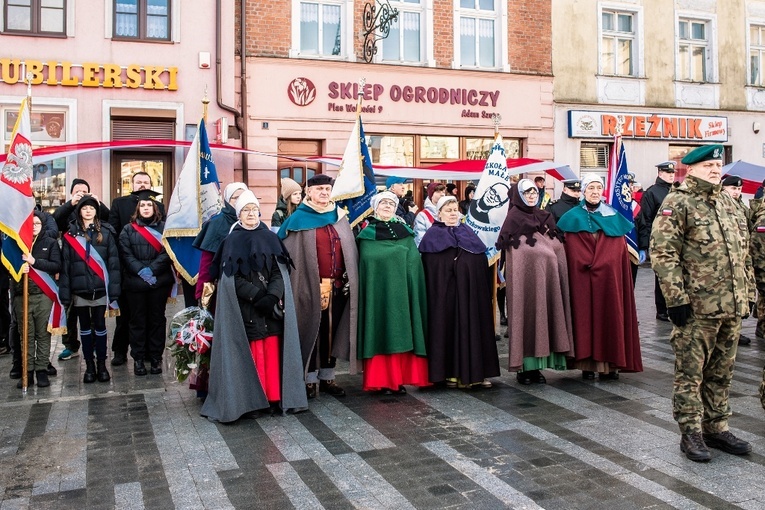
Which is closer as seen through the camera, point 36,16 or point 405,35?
point 36,16

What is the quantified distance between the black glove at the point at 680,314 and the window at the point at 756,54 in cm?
1883

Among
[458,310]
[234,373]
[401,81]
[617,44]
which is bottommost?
[234,373]

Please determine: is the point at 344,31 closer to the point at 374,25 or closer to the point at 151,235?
the point at 374,25

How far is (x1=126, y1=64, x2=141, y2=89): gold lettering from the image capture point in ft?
50.8

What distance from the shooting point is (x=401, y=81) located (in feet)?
58.1

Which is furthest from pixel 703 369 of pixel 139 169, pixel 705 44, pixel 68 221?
pixel 705 44

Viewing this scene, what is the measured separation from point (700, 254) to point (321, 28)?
1354cm

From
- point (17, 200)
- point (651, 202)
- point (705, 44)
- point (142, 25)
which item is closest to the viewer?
point (17, 200)

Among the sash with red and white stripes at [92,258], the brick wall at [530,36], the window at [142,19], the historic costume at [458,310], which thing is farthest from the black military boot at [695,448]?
the brick wall at [530,36]

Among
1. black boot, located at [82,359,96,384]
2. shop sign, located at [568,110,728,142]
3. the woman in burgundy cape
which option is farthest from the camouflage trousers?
shop sign, located at [568,110,728,142]

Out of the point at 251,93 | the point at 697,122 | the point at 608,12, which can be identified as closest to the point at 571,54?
the point at 608,12

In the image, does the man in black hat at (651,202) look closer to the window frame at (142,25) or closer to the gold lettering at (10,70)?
the window frame at (142,25)

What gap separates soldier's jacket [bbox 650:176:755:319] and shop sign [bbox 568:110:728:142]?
14245 millimetres

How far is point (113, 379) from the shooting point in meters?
8.02
